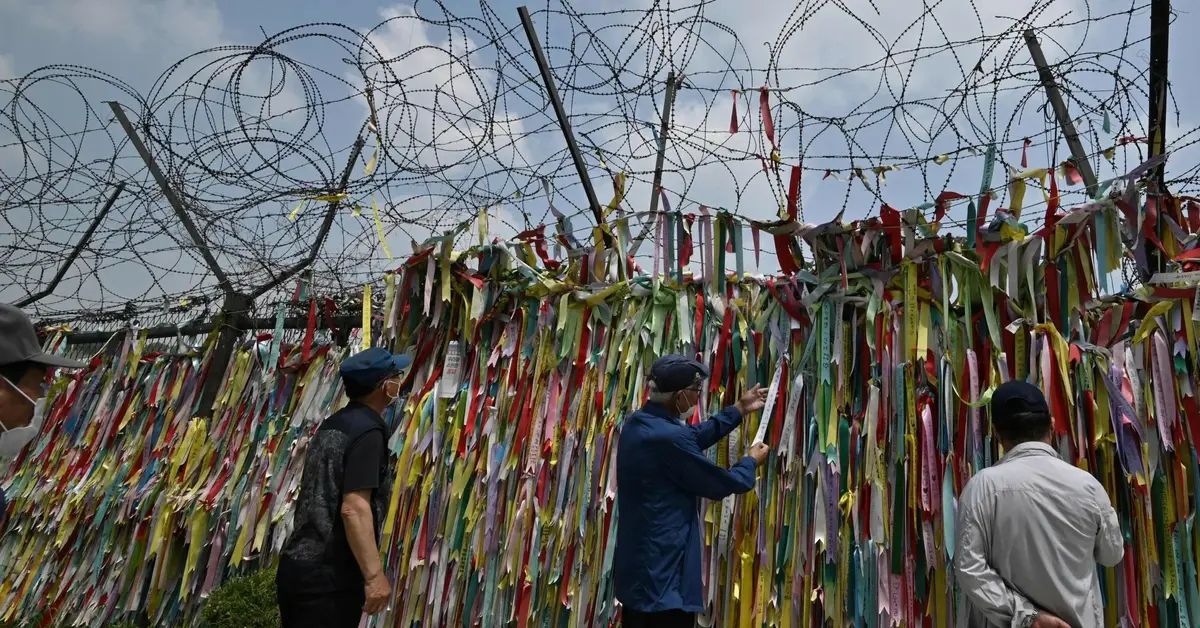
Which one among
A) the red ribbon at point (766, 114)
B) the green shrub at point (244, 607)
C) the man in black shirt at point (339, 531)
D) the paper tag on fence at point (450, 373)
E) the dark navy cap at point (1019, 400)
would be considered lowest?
→ the green shrub at point (244, 607)

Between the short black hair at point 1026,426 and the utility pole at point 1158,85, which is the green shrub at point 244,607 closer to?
the short black hair at point 1026,426

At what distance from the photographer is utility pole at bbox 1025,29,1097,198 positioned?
3182 millimetres

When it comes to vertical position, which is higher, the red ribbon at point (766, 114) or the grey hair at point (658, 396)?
the red ribbon at point (766, 114)

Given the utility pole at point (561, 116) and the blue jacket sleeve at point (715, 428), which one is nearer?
the blue jacket sleeve at point (715, 428)

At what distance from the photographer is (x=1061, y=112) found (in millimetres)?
3316

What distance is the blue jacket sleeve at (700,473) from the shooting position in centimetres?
286

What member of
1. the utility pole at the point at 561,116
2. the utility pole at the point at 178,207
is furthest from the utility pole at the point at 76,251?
the utility pole at the point at 561,116

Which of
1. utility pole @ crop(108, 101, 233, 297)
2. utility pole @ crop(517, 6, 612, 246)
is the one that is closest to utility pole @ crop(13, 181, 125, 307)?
utility pole @ crop(108, 101, 233, 297)

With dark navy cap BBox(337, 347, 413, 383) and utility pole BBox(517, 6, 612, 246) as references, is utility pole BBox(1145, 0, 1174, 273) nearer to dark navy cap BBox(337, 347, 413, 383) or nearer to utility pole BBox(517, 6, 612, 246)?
utility pole BBox(517, 6, 612, 246)

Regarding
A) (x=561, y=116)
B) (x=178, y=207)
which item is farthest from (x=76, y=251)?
(x=561, y=116)

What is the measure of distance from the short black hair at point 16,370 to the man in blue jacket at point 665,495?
1708 millimetres

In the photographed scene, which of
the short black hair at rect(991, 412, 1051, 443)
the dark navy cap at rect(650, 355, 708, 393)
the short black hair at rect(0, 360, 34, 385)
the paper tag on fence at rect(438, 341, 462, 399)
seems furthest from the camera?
the paper tag on fence at rect(438, 341, 462, 399)

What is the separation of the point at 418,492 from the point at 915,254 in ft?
7.47

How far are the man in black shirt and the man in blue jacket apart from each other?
0.76 metres
